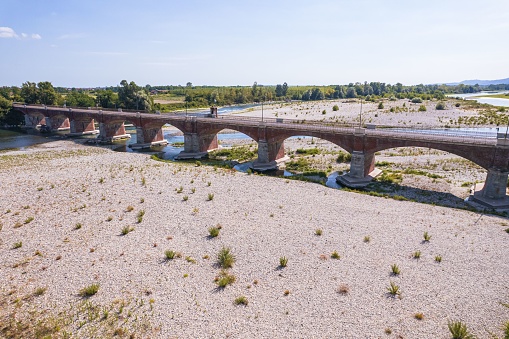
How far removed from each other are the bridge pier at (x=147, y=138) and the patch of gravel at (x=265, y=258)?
2916 cm

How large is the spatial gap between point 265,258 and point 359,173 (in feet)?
71.0

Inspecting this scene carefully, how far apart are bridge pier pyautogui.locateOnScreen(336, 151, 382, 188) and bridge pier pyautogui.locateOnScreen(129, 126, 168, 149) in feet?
128

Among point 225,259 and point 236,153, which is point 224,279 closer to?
point 225,259

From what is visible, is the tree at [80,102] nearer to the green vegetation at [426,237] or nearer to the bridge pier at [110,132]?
the bridge pier at [110,132]

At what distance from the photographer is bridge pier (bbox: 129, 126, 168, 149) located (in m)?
62.5

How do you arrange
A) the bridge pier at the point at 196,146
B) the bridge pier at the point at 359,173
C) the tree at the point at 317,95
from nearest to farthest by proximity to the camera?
the bridge pier at the point at 359,173
the bridge pier at the point at 196,146
the tree at the point at 317,95

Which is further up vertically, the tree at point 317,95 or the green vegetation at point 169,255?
the tree at point 317,95

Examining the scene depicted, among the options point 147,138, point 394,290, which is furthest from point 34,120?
point 394,290

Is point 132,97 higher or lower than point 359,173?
higher

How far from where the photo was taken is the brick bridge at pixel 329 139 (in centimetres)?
3042

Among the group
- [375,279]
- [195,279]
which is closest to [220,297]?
[195,279]

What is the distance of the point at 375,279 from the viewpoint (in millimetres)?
18000

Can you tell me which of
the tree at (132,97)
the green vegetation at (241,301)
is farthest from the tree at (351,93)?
the green vegetation at (241,301)

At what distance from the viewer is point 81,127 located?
260 feet
